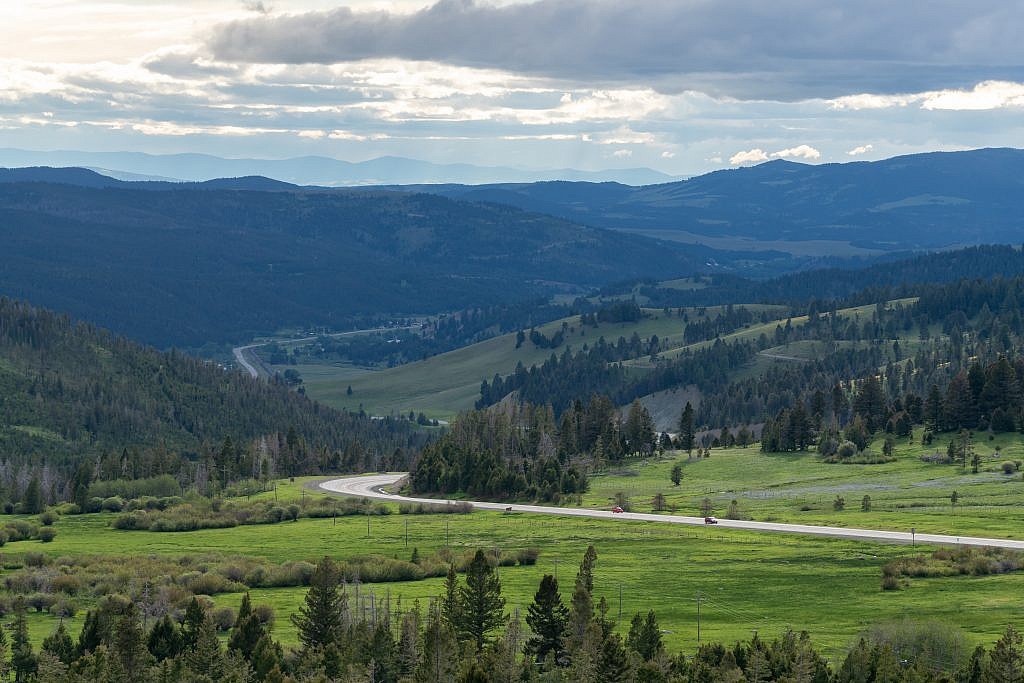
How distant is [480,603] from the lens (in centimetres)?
10525

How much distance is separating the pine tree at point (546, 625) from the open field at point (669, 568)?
837 cm

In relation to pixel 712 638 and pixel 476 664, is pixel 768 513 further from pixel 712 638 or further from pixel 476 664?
pixel 476 664

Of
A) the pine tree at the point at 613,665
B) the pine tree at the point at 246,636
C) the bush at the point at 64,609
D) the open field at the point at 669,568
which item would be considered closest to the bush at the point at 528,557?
the open field at the point at 669,568

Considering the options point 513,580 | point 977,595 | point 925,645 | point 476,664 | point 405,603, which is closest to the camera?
point 476,664

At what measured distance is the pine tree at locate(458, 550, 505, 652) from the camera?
104 metres

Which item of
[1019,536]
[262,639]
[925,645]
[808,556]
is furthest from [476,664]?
[1019,536]

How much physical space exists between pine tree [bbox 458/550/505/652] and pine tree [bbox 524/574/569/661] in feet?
17.9

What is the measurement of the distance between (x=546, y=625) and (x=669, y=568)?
34.9 metres

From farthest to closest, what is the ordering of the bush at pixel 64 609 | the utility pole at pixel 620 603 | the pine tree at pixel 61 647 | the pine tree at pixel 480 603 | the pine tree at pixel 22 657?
the bush at pixel 64 609
the utility pole at pixel 620 603
the pine tree at pixel 480 603
the pine tree at pixel 61 647
the pine tree at pixel 22 657

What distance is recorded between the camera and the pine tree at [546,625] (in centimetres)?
9906

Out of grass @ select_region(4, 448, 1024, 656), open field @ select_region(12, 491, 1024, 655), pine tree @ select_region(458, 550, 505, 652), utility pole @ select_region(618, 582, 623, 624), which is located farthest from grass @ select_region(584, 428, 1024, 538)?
pine tree @ select_region(458, 550, 505, 652)

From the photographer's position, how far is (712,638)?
340 feet

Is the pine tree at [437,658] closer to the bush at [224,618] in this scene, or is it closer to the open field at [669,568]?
the open field at [669,568]

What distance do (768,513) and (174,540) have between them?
228ft
